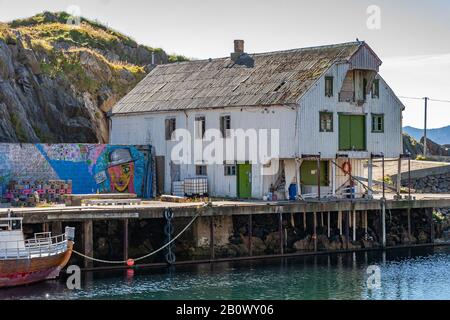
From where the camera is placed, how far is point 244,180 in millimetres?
58812

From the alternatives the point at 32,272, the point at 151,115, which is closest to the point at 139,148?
the point at 151,115

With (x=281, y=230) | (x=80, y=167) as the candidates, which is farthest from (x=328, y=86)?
(x=80, y=167)

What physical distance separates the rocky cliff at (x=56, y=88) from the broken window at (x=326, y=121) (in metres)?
17.6

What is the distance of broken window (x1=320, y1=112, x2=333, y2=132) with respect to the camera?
57.9 metres

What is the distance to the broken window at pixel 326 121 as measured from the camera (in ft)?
190

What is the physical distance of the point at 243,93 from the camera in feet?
196

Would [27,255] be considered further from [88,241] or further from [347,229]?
[347,229]

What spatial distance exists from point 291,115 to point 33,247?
58.6ft

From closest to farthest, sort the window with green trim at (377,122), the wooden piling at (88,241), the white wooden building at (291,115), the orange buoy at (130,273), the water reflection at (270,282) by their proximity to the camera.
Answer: the water reflection at (270,282)
the orange buoy at (130,273)
the wooden piling at (88,241)
the white wooden building at (291,115)
the window with green trim at (377,122)

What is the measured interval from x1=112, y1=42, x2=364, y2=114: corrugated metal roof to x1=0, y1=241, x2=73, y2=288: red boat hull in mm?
16914

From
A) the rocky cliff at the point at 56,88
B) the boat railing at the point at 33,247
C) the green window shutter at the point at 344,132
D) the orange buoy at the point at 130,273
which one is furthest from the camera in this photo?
the rocky cliff at the point at 56,88

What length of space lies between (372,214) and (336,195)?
7.22 ft

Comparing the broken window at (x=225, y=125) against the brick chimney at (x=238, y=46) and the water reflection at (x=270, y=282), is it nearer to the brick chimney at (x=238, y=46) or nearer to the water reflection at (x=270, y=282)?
the brick chimney at (x=238, y=46)

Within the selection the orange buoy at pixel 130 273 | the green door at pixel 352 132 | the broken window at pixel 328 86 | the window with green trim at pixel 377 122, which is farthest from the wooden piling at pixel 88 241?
the window with green trim at pixel 377 122
